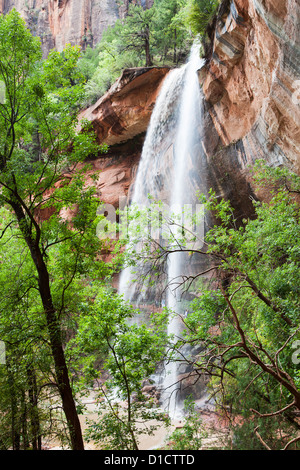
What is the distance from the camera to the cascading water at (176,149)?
18.1 m

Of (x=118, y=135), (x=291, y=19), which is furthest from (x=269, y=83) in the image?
(x=118, y=135)

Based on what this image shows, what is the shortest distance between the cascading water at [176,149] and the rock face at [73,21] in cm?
2170

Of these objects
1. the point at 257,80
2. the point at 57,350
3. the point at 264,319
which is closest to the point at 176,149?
the point at 257,80

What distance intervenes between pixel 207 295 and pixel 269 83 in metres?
7.84

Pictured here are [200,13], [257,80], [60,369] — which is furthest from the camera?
[200,13]

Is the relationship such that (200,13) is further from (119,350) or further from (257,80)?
(119,350)

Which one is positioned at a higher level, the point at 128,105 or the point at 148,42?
the point at 148,42

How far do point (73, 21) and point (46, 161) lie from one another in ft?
125

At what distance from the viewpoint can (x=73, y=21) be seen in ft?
124

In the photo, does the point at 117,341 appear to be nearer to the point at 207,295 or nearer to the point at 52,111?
the point at 207,295

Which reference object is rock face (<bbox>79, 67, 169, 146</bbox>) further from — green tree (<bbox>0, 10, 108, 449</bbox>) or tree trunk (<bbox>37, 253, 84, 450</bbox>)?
tree trunk (<bbox>37, 253, 84, 450</bbox>)

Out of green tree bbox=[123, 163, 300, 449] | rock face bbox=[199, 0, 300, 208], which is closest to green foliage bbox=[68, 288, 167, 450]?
green tree bbox=[123, 163, 300, 449]

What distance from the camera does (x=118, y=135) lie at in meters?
24.8

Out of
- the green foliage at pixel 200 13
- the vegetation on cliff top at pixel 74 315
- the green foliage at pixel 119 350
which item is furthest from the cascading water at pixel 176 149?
the green foliage at pixel 119 350
